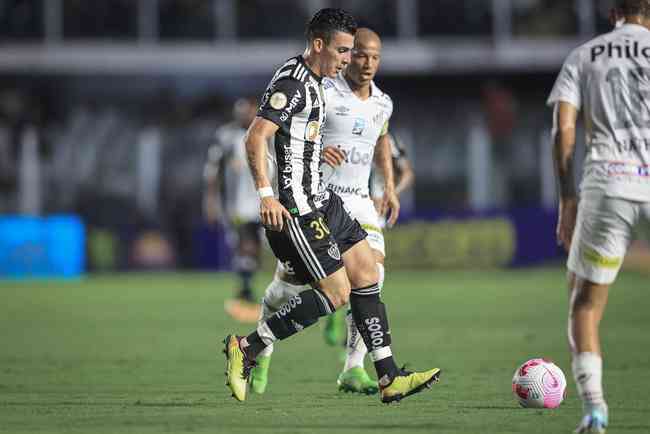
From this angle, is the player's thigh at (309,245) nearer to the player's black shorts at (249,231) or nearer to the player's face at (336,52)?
the player's face at (336,52)

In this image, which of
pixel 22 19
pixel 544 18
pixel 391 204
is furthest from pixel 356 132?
pixel 544 18

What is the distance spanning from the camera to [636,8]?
6457 mm

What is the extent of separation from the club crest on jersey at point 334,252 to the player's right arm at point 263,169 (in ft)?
1.15

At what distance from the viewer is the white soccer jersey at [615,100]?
627 cm

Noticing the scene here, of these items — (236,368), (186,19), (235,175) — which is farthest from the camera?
(186,19)

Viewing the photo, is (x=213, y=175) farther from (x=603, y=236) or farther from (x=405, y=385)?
(x=603, y=236)

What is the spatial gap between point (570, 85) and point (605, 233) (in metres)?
0.71

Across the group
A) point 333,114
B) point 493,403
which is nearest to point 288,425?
point 493,403

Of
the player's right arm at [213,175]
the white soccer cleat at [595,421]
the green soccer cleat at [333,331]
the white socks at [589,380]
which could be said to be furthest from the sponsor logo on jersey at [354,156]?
the player's right arm at [213,175]

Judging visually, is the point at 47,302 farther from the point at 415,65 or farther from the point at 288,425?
the point at 415,65

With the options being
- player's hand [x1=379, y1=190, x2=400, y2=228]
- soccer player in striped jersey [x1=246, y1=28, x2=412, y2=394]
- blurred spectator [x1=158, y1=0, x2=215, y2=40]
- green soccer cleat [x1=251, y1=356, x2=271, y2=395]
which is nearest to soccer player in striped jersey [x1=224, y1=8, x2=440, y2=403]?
green soccer cleat [x1=251, y1=356, x2=271, y2=395]

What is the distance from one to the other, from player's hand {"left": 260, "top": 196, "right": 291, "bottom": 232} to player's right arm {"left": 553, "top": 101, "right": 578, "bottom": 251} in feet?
5.64

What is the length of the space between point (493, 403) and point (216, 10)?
75.3 feet

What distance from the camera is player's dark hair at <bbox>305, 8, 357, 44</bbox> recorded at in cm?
769
